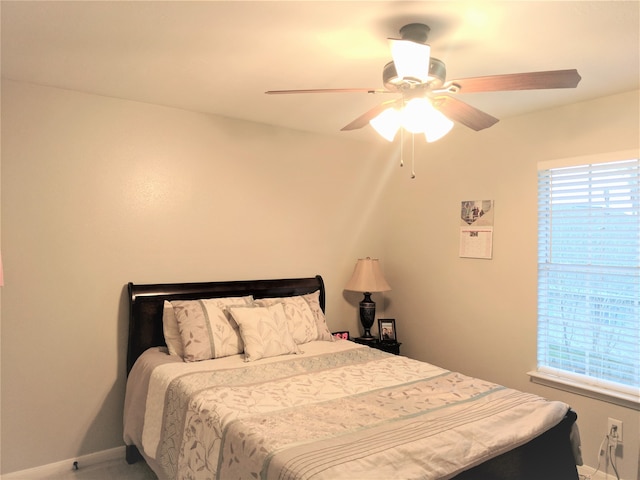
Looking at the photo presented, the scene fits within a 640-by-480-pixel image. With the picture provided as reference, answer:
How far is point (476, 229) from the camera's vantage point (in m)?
3.56

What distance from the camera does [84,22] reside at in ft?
6.35

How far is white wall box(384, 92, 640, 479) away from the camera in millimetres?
2873

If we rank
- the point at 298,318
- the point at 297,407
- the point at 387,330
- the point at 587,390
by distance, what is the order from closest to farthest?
the point at 297,407 < the point at 587,390 < the point at 298,318 < the point at 387,330

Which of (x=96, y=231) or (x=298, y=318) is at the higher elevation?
(x=96, y=231)

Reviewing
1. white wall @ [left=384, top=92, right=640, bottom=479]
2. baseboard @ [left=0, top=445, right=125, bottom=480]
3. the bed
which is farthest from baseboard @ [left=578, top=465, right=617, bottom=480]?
baseboard @ [left=0, top=445, right=125, bottom=480]

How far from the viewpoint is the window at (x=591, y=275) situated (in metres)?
2.73

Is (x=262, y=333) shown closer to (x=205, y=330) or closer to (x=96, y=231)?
(x=205, y=330)

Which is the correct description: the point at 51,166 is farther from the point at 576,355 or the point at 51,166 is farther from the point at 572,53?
the point at 576,355

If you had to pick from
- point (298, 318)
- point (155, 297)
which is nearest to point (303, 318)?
point (298, 318)

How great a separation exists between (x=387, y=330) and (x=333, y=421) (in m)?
2.20

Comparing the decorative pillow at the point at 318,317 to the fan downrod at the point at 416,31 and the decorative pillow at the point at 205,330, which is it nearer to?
the decorative pillow at the point at 205,330

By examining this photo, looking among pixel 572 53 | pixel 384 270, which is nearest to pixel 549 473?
pixel 572 53

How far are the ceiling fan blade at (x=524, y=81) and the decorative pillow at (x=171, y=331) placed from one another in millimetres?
2219

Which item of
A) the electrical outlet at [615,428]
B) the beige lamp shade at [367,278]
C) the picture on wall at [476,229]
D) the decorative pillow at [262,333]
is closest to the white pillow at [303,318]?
the decorative pillow at [262,333]
